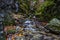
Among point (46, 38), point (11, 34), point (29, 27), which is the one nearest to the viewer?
point (46, 38)

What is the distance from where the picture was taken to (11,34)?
28.6 ft

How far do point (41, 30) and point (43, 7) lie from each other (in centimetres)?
263

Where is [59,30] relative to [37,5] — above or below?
below

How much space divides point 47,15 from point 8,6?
13.1 feet

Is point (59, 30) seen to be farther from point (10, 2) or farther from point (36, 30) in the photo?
point (10, 2)

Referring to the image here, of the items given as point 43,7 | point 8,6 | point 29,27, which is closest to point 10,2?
point 8,6

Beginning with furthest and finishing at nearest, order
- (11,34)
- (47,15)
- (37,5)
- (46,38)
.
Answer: (37,5) < (47,15) < (11,34) < (46,38)

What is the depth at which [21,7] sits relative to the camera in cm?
1320

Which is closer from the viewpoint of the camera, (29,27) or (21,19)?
(29,27)

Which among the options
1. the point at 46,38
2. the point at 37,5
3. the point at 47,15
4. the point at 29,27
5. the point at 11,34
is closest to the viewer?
the point at 46,38

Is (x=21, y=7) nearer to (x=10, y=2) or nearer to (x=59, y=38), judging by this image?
(x=10, y=2)

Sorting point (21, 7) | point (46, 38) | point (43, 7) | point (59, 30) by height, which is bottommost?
point (46, 38)

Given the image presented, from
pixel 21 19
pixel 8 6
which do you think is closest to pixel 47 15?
pixel 21 19

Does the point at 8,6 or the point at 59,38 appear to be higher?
the point at 8,6
